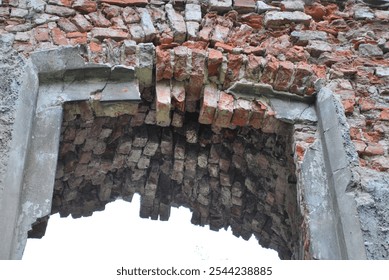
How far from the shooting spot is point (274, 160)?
14.8 feet

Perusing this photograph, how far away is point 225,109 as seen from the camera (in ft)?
14.2

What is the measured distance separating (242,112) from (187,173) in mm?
769

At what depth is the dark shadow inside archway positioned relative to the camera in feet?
14.7

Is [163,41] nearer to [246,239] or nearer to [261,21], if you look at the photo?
[261,21]

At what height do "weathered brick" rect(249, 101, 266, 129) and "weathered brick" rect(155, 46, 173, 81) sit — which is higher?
"weathered brick" rect(155, 46, 173, 81)

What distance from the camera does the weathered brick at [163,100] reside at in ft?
14.2

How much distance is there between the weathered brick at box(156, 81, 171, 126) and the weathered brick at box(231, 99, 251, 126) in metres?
0.43

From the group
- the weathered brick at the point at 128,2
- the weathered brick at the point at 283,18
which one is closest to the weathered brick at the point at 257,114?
the weathered brick at the point at 283,18

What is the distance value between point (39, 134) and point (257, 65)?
4.80 feet

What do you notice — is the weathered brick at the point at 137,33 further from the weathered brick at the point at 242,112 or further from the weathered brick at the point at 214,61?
the weathered brick at the point at 242,112

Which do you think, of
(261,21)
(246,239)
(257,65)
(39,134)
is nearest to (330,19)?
(261,21)

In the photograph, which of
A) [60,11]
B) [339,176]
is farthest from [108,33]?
[339,176]

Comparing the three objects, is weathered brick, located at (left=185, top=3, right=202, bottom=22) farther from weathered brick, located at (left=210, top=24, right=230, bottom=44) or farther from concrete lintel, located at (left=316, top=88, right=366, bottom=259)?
concrete lintel, located at (left=316, top=88, right=366, bottom=259)

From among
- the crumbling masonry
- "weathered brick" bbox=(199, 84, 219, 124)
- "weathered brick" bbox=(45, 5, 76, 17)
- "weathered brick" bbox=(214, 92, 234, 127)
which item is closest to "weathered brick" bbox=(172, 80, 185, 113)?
the crumbling masonry
